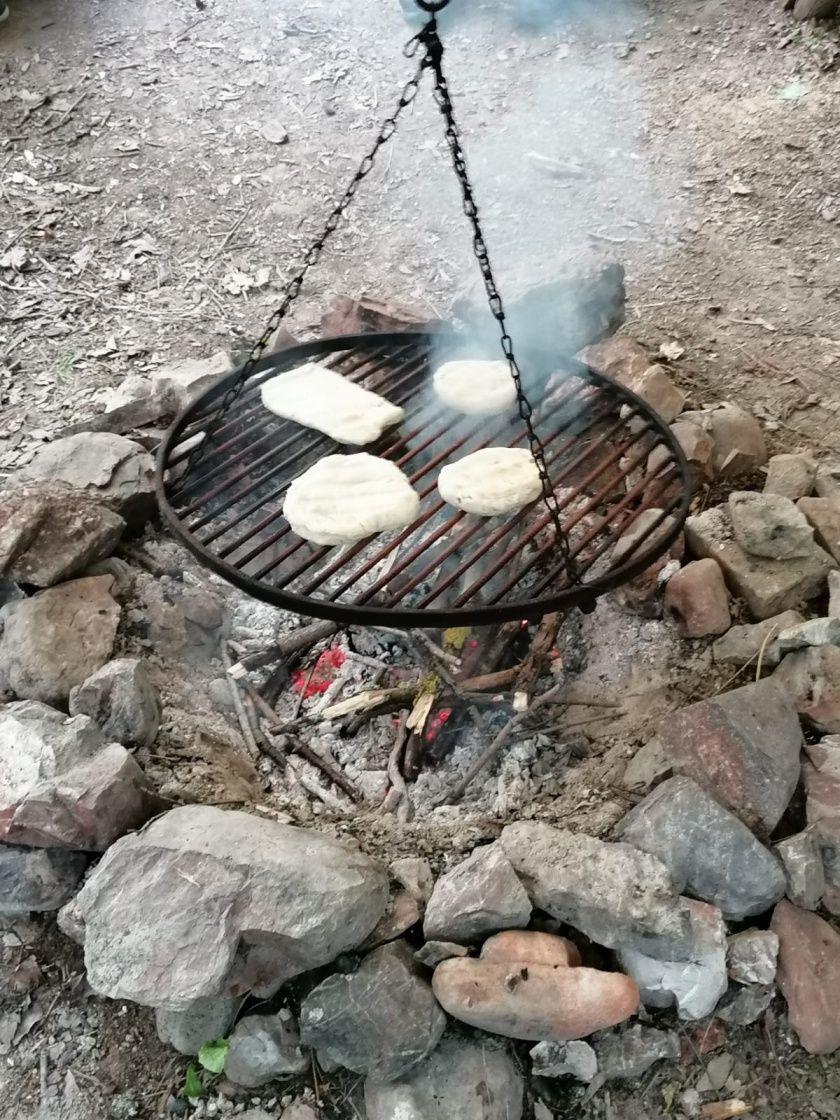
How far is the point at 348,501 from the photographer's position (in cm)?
243

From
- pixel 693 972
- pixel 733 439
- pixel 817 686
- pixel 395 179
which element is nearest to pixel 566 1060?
pixel 693 972

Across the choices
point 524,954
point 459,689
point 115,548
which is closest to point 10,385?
point 115,548

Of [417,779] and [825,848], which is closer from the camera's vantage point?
[825,848]

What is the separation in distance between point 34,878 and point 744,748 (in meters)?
1.73

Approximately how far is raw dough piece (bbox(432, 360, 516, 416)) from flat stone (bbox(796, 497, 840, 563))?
1008mm

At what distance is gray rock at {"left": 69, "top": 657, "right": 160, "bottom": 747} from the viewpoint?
2.34m

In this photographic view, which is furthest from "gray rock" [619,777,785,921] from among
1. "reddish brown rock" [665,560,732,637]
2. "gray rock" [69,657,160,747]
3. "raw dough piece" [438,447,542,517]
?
"gray rock" [69,657,160,747]

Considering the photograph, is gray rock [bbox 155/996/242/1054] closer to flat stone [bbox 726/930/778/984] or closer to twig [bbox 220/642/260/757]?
twig [bbox 220/642/260/757]

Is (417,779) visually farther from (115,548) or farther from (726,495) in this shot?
(726,495)

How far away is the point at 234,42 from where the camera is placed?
245 inches

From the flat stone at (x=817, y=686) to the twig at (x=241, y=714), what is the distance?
1.46 meters

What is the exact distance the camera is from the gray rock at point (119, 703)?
234 cm

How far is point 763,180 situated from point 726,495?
2853mm

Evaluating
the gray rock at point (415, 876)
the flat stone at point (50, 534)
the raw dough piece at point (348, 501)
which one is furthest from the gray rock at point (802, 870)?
the flat stone at point (50, 534)
